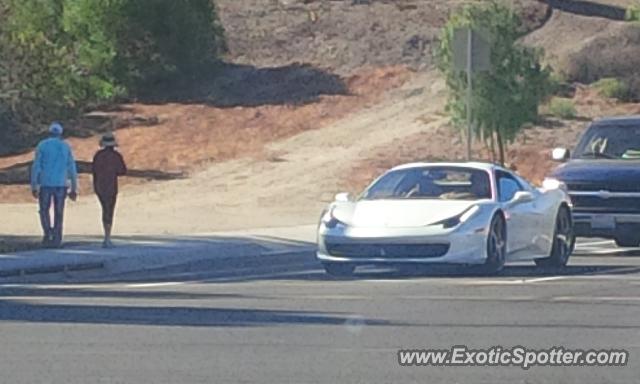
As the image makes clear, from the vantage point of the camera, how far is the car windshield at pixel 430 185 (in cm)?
2095

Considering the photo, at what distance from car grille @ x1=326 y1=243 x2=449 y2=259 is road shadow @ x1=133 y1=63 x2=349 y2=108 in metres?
29.3

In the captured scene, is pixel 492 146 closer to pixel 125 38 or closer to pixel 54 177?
pixel 125 38

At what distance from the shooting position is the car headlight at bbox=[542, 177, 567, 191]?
2273 cm

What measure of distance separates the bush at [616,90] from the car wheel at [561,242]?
2506 centimetres

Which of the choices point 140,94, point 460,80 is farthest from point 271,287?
point 140,94

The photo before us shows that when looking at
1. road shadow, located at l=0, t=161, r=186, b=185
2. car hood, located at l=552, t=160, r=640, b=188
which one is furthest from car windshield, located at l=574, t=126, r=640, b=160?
road shadow, located at l=0, t=161, r=186, b=185

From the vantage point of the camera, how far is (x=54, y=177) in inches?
964

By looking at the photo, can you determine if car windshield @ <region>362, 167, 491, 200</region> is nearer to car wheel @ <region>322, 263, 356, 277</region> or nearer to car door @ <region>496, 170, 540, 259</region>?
car door @ <region>496, 170, 540, 259</region>

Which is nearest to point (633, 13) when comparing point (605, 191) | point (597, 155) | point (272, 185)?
point (272, 185)

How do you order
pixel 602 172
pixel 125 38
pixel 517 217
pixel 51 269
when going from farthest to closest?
pixel 125 38 → pixel 602 172 → pixel 51 269 → pixel 517 217

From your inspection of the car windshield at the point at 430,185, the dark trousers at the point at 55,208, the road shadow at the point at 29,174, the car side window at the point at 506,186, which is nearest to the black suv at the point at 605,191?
the car side window at the point at 506,186

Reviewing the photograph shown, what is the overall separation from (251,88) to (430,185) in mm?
30051

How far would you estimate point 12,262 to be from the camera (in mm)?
22453

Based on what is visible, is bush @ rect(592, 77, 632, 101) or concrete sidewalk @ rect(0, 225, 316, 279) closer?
concrete sidewalk @ rect(0, 225, 316, 279)
